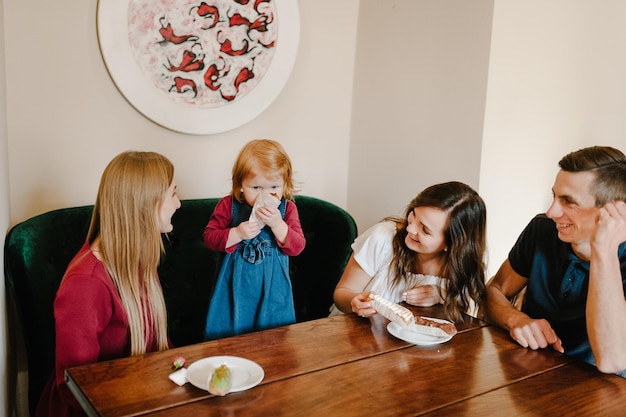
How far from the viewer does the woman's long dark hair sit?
2.05 m

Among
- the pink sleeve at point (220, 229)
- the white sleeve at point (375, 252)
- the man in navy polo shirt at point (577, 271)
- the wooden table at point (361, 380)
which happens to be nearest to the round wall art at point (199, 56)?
the pink sleeve at point (220, 229)

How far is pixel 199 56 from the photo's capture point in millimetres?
2699

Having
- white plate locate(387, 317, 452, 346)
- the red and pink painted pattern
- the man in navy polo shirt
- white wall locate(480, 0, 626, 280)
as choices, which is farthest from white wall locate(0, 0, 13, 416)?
white wall locate(480, 0, 626, 280)

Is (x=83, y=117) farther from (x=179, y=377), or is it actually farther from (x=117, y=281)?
(x=179, y=377)

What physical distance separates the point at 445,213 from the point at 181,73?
1.34 meters

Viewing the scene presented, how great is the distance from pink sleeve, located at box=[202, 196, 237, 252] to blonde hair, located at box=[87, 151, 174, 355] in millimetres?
300

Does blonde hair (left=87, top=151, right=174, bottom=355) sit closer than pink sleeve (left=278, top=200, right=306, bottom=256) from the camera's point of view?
Yes

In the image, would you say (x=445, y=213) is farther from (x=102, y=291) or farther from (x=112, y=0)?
(x=112, y=0)

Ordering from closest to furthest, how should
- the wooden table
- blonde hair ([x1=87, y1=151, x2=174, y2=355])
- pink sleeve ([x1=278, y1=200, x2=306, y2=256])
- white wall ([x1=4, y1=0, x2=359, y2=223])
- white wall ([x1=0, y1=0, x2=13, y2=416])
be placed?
the wooden table, blonde hair ([x1=87, y1=151, x2=174, y2=355]), white wall ([x1=0, y1=0, x2=13, y2=416]), pink sleeve ([x1=278, y1=200, x2=306, y2=256]), white wall ([x1=4, y1=0, x2=359, y2=223])

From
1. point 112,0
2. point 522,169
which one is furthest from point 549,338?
point 112,0

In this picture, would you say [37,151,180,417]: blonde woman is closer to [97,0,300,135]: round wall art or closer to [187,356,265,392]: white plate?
[187,356,265,392]: white plate

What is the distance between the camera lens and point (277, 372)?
1.49 meters

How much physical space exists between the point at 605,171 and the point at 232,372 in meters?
1.24

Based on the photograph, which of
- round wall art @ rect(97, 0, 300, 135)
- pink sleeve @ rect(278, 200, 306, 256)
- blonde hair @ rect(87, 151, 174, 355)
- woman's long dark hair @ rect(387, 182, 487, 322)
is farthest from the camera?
round wall art @ rect(97, 0, 300, 135)
